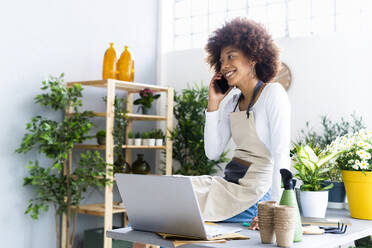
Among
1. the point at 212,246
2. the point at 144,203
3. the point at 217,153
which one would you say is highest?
the point at 217,153

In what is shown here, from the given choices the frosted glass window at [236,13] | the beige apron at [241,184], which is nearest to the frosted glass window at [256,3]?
the frosted glass window at [236,13]

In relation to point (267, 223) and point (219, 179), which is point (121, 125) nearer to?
point (219, 179)

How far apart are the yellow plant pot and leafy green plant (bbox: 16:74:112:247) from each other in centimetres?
234

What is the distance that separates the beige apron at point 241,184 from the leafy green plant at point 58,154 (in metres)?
1.99

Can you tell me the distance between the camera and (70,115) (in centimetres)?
425

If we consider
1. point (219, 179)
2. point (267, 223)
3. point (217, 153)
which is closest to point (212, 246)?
point (267, 223)

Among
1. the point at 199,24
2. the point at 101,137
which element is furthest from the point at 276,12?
the point at 101,137

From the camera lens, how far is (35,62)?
13.6ft

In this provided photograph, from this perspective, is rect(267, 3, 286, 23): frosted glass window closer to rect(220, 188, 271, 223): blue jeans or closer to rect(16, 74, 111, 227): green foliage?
rect(16, 74, 111, 227): green foliage

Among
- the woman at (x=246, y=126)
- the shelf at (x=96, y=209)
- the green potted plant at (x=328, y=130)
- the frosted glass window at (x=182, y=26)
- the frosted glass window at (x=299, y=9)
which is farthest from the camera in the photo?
the frosted glass window at (x=182, y=26)

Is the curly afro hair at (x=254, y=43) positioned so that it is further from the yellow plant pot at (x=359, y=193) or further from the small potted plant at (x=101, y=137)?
the small potted plant at (x=101, y=137)

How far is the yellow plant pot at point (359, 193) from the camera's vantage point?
2025 millimetres

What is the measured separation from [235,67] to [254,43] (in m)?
0.16

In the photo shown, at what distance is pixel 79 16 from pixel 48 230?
2054 millimetres
